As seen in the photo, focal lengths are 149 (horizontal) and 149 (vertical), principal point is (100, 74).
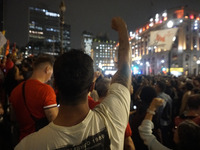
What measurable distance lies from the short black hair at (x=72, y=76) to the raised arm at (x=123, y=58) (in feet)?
1.30

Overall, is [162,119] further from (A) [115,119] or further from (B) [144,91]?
(A) [115,119]

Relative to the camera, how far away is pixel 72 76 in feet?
4.00

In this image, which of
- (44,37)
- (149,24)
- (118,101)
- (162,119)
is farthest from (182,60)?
(44,37)

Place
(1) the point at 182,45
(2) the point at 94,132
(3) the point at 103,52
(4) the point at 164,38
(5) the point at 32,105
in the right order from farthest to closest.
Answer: (3) the point at 103,52 → (1) the point at 182,45 → (4) the point at 164,38 → (5) the point at 32,105 → (2) the point at 94,132

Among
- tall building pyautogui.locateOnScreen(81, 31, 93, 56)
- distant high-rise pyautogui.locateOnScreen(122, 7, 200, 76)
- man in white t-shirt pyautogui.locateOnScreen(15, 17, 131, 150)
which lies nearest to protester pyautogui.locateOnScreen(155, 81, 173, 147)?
man in white t-shirt pyautogui.locateOnScreen(15, 17, 131, 150)

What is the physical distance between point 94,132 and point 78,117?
0.18m

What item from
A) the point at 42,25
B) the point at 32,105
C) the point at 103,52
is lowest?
the point at 32,105

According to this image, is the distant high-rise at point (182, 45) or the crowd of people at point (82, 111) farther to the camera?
the distant high-rise at point (182, 45)

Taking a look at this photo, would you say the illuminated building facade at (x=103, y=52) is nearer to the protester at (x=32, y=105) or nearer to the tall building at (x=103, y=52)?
the tall building at (x=103, y=52)

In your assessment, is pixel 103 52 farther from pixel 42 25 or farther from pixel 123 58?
pixel 123 58

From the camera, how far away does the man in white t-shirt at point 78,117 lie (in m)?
1.12

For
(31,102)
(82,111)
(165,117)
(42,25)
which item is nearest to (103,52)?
(42,25)

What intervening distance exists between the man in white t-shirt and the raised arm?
143 millimetres

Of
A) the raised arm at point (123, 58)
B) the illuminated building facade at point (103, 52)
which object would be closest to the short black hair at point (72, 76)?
the raised arm at point (123, 58)
